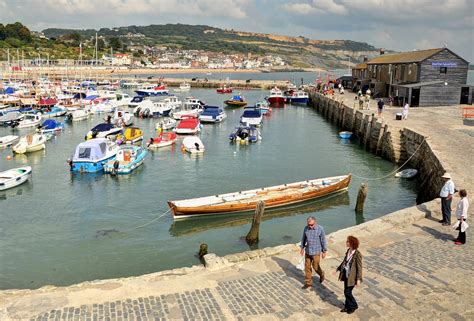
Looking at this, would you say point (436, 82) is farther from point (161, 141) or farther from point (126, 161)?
point (126, 161)

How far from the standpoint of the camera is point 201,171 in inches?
1251

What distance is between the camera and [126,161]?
3117 cm

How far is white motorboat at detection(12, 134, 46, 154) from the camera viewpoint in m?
36.8

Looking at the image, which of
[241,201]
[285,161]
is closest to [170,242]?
[241,201]

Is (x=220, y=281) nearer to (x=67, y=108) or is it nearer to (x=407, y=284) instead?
(x=407, y=284)

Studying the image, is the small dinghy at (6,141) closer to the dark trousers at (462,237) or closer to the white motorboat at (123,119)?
the white motorboat at (123,119)

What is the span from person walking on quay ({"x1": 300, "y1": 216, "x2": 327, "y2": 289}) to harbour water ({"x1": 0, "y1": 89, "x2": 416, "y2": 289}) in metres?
7.26

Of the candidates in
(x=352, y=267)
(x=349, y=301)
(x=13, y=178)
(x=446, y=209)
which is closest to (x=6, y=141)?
(x=13, y=178)

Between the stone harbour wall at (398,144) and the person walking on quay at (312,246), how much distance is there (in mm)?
14082

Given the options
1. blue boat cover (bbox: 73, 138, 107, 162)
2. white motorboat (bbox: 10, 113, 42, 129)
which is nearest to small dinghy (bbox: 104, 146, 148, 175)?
blue boat cover (bbox: 73, 138, 107, 162)

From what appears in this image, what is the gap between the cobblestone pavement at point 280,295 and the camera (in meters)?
9.84

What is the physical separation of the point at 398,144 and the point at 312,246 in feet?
85.5

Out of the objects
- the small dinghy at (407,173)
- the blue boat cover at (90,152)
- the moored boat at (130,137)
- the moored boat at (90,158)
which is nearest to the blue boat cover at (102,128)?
the moored boat at (130,137)

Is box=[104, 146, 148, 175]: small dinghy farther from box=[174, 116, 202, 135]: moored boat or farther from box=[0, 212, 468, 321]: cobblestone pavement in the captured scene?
box=[0, 212, 468, 321]: cobblestone pavement
